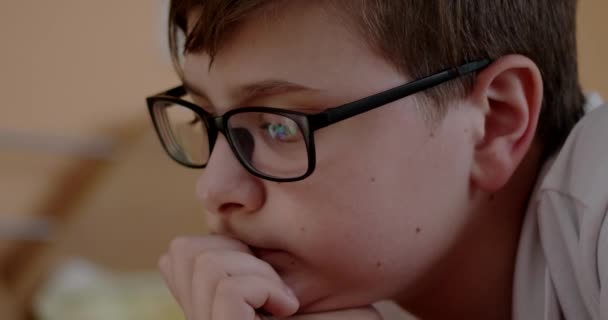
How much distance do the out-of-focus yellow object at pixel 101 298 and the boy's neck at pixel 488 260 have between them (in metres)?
1.13

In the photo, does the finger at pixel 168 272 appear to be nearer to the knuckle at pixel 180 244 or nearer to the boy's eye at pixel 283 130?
the knuckle at pixel 180 244

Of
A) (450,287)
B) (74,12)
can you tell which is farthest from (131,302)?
(450,287)

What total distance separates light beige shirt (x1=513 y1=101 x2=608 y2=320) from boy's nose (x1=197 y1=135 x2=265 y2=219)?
1.12 feet

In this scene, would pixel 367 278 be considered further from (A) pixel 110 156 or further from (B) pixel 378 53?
(A) pixel 110 156

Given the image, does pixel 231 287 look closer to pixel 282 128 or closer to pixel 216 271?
pixel 216 271

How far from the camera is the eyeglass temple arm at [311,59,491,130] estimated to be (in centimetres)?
88

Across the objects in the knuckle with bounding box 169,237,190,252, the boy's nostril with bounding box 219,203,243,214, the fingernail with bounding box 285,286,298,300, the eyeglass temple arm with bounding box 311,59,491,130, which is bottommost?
the fingernail with bounding box 285,286,298,300

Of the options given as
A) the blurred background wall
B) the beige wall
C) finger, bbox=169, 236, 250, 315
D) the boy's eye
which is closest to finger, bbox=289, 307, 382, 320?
finger, bbox=169, 236, 250, 315

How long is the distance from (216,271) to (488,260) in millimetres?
364

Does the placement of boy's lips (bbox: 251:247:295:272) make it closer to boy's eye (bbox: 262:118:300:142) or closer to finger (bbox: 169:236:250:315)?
finger (bbox: 169:236:250:315)

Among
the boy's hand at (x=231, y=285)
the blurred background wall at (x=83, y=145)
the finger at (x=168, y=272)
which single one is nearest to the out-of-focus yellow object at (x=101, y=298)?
the blurred background wall at (x=83, y=145)

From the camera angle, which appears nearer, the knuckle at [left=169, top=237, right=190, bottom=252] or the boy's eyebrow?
the boy's eyebrow

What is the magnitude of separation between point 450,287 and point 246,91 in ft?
1.31

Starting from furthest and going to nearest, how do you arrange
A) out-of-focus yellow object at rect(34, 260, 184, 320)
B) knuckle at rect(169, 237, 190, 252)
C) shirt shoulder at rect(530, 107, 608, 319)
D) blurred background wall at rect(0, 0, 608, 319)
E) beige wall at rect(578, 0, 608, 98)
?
blurred background wall at rect(0, 0, 608, 319) < beige wall at rect(578, 0, 608, 98) < out-of-focus yellow object at rect(34, 260, 184, 320) < knuckle at rect(169, 237, 190, 252) < shirt shoulder at rect(530, 107, 608, 319)
